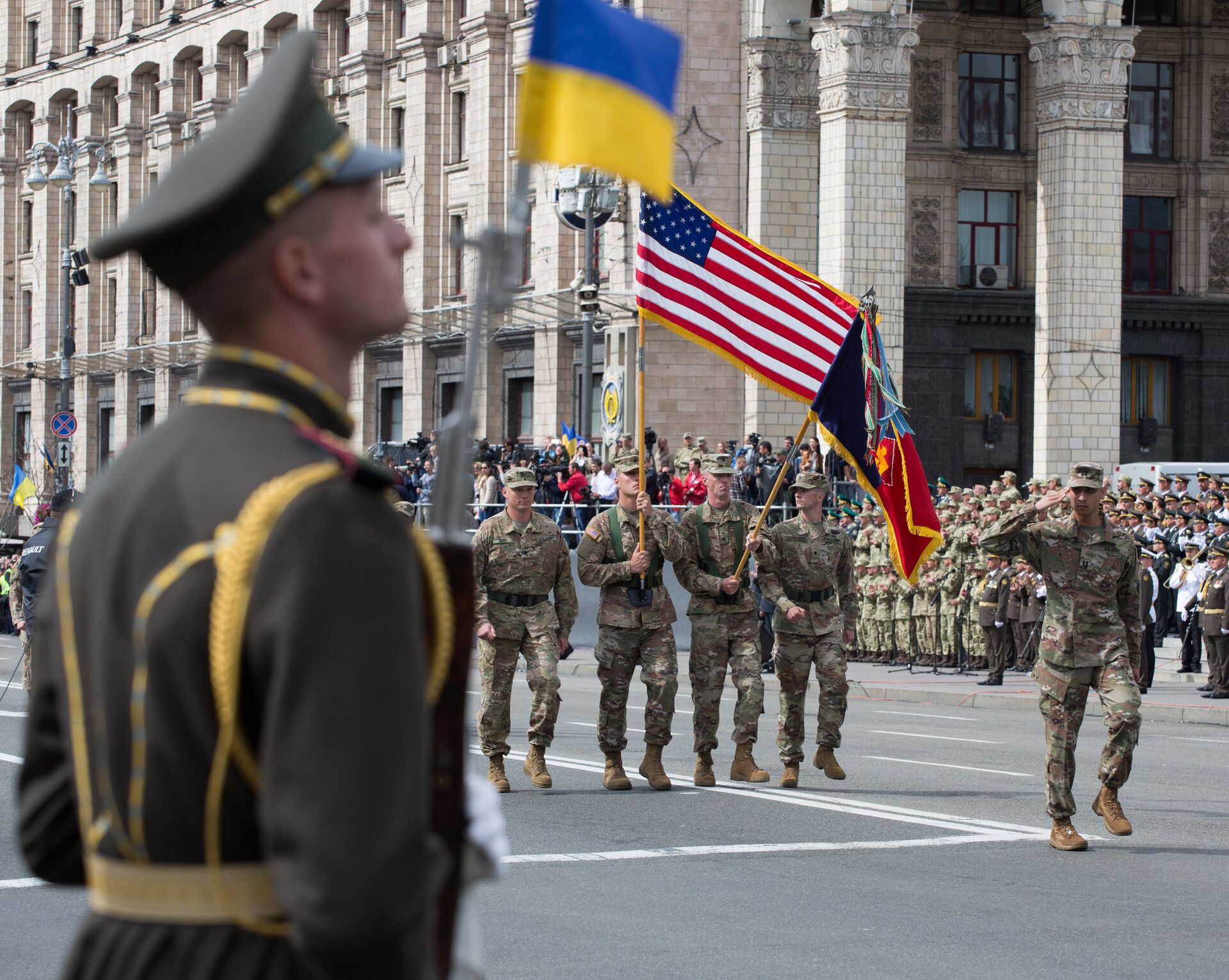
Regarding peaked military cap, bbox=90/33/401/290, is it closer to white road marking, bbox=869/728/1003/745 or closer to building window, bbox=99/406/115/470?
white road marking, bbox=869/728/1003/745

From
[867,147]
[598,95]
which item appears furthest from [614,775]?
[867,147]

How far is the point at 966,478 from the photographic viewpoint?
45219 mm

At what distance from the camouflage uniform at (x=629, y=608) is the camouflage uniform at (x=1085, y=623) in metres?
3.07

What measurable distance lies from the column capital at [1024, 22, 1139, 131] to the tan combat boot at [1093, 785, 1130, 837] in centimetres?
2784

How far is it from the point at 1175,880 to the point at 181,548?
8030mm

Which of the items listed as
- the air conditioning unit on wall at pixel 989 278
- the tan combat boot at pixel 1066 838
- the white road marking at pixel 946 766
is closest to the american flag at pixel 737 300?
the white road marking at pixel 946 766

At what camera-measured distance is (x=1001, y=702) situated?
2227 centimetres

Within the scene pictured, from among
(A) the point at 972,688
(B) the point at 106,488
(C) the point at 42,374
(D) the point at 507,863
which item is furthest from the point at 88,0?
(B) the point at 106,488

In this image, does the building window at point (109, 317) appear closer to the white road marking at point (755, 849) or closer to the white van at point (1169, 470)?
the white van at point (1169, 470)

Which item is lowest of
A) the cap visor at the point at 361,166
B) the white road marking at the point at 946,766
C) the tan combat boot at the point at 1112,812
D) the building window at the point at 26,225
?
the white road marking at the point at 946,766

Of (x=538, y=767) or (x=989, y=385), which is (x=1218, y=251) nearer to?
(x=989, y=385)

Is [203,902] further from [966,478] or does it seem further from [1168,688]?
[966,478]

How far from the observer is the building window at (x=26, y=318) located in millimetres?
74000

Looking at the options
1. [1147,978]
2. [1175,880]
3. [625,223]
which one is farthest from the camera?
[625,223]
